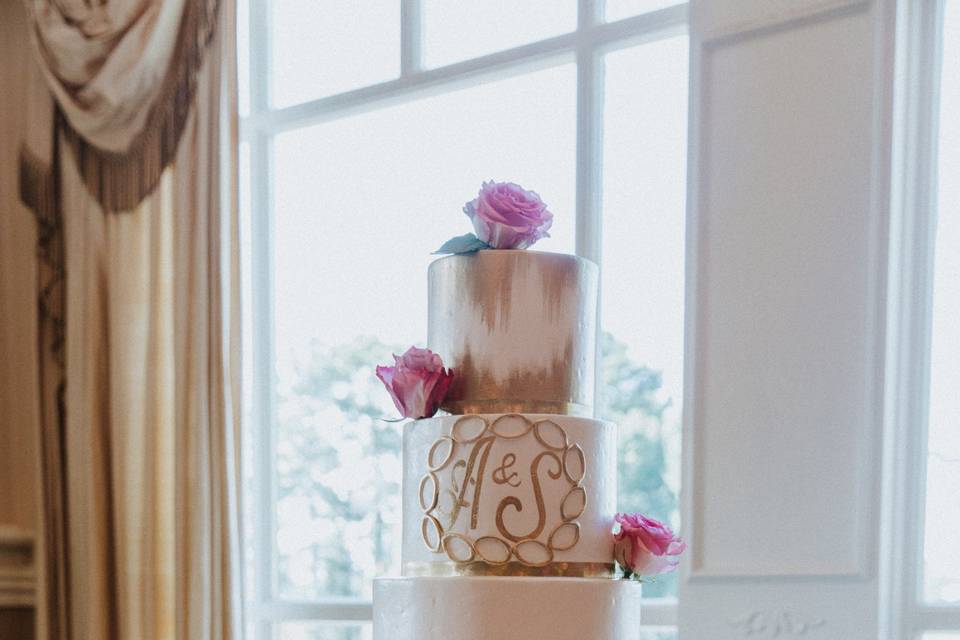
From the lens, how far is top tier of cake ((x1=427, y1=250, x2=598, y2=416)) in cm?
211

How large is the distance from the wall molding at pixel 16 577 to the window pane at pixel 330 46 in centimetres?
148

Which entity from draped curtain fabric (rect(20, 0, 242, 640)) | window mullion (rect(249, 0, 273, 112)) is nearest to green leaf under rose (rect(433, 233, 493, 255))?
draped curtain fabric (rect(20, 0, 242, 640))

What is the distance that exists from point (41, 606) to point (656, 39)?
2.24 meters

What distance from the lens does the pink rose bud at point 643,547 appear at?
2.08 meters

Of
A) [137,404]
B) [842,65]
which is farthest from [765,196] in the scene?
[137,404]

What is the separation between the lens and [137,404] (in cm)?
341

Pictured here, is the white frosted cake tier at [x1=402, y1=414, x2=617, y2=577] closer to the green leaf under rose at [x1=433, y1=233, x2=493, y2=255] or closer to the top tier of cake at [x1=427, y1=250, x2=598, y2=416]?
the top tier of cake at [x1=427, y1=250, x2=598, y2=416]

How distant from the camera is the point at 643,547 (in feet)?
6.82

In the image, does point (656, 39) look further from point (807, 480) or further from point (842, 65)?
point (807, 480)

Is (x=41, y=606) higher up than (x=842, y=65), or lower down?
lower down

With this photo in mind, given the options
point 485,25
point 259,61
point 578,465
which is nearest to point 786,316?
point 578,465

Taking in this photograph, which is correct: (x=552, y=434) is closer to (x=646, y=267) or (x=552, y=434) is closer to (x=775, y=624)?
(x=775, y=624)

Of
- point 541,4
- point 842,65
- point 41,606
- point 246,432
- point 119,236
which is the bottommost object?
point 41,606

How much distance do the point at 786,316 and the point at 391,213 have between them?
1301 millimetres
